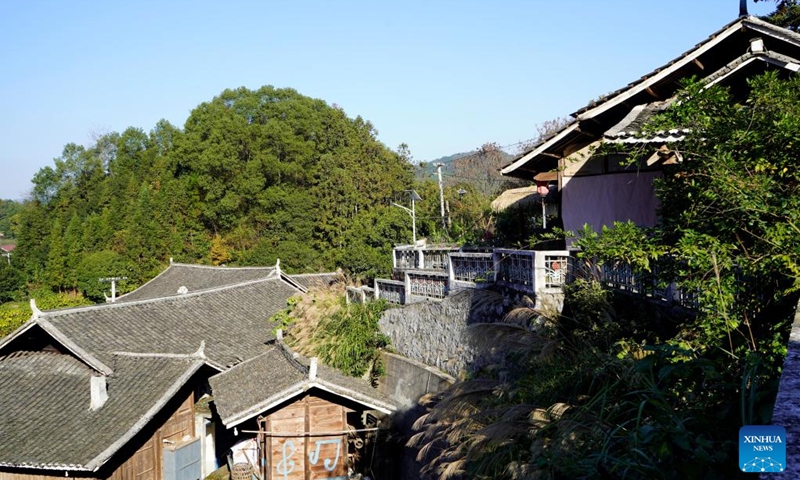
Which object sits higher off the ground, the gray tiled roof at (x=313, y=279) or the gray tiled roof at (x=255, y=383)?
the gray tiled roof at (x=313, y=279)

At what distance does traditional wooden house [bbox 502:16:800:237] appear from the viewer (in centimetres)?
826

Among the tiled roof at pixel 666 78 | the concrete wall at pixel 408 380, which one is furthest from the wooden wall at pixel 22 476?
the tiled roof at pixel 666 78

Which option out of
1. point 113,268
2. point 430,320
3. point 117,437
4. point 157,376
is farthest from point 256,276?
point 113,268

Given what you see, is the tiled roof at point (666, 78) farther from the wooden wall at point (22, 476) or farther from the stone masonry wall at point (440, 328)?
the wooden wall at point (22, 476)

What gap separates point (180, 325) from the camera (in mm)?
20734

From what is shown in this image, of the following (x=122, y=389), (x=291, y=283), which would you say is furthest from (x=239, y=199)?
(x=122, y=389)

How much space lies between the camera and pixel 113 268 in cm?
4338

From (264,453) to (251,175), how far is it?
30059 mm

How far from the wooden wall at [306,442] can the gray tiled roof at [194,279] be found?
14.4m

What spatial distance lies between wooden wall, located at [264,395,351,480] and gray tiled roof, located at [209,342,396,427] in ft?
1.53

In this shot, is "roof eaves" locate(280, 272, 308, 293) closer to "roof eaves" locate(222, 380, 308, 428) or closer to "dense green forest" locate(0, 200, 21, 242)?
"roof eaves" locate(222, 380, 308, 428)

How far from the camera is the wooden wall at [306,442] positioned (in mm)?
13039

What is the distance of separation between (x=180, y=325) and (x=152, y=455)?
234 inches

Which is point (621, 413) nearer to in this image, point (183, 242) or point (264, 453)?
point (264, 453)
